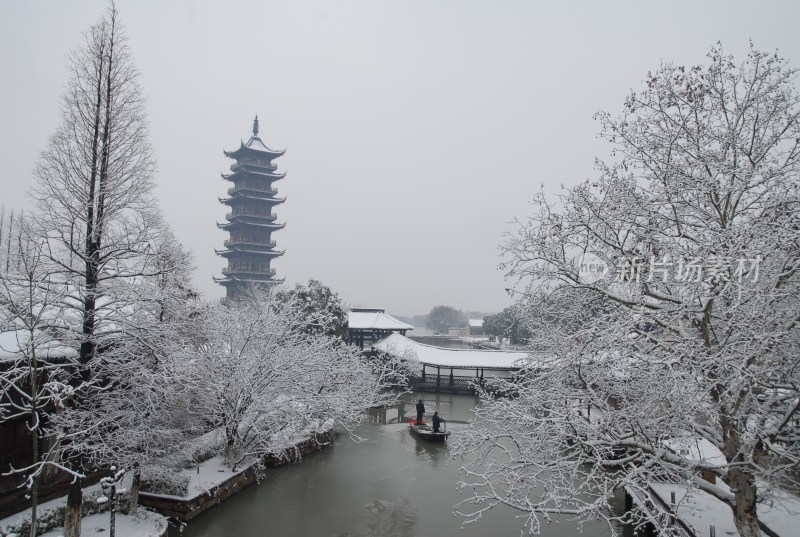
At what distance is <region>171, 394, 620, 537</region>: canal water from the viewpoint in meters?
9.35

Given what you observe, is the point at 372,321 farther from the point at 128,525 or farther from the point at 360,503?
the point at 128,525

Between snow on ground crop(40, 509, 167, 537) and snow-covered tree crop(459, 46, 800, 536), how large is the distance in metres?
6.51

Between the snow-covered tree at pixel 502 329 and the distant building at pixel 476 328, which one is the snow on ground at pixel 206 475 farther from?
the distant building at pixel 476 328

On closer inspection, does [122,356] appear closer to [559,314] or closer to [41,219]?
[41,219]

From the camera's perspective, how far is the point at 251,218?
52031mm

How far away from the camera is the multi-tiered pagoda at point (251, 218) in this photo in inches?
2015

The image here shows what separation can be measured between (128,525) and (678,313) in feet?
32.4

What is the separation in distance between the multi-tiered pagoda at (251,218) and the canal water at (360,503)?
38.7 metres

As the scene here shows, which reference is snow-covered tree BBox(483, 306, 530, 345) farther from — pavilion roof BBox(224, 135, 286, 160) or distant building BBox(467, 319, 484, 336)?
pavilion roof BBox(224, 135, 286, 160)

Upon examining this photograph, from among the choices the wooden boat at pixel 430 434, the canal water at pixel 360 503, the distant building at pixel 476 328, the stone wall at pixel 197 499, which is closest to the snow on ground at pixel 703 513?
the canal water at pixel 360 503

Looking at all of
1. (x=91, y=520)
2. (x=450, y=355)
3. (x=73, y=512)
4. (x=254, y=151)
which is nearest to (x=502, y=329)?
(x=450, y=355)

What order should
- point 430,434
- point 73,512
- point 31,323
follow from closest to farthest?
point 31,323 < point 73,512 < point 430,434

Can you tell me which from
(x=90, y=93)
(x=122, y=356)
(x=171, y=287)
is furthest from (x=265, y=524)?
(x=90, y=93)

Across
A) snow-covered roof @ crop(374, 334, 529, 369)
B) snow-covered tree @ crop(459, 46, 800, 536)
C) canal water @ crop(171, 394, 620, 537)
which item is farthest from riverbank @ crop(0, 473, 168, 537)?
snow-covered roof @ crop(374, 334, 529, 369)
